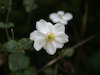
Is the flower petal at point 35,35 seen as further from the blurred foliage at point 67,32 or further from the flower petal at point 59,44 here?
the blurred foliage at point 67,32

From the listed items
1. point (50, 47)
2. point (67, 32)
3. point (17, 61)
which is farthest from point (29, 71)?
point (67, 32)

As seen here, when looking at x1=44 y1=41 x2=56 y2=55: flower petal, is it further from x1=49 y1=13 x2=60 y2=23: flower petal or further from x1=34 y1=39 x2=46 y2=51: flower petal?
x1=49 y1=13 x2=60 y2=23: flower petal

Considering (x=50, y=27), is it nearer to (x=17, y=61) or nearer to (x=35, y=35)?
(x=35, y=35)

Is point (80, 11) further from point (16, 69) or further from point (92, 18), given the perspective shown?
point (16, 69)

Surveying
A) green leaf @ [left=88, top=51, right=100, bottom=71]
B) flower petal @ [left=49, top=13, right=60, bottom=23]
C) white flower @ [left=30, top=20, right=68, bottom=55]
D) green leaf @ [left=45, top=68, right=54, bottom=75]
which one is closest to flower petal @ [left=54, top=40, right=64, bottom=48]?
white flower @ [left=30, top=20, right=68, bottom=55]

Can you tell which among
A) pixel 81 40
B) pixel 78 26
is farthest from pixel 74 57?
pixel 78 26
